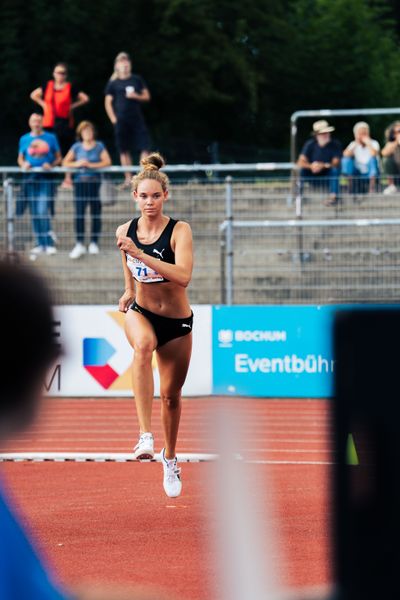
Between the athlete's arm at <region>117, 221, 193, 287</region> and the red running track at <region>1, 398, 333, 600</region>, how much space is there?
2.75 feet

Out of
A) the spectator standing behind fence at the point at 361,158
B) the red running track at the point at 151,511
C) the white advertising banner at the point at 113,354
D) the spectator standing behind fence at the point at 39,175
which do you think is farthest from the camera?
the spectator standing behind fence at the point at 361,158

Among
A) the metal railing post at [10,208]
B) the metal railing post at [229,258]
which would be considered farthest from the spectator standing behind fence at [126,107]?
the metal railing post at [229,258]

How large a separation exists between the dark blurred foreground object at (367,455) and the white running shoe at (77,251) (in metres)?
16.4

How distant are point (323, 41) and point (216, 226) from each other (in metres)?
35.2

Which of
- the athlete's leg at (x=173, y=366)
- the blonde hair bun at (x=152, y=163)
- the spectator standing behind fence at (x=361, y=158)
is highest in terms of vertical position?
the spectator standing behind fence at (x=361, y=158)

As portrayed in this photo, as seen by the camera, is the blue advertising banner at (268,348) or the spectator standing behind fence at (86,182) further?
the spectator standing behind fence at (86,182)

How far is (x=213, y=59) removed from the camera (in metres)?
48.8

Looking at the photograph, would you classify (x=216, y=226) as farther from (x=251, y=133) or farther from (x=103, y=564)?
(x=251, y=133)

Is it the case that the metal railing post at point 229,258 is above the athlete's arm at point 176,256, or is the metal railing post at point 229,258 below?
below

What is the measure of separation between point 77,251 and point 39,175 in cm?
110

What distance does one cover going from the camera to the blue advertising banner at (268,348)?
55.5 ft

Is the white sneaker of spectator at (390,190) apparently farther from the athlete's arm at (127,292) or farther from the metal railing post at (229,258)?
the athlete's arm at (127,292)

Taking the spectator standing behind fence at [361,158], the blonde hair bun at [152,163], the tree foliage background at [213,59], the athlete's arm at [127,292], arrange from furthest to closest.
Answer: the tree foliage background at [213,59], the spectator standing behind fence at [361,158], the athlete's arm at [127,292], the blonde hair bun at [152,163]

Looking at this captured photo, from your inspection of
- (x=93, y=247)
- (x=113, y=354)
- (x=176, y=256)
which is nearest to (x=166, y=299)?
(x=176, y=256)
